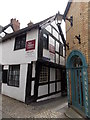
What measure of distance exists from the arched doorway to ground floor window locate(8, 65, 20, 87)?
146 inches

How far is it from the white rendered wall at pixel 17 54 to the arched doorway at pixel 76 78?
2.28 m

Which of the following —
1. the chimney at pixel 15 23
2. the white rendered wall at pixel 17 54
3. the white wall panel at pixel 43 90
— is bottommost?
the white wall panel at pixel 43 90

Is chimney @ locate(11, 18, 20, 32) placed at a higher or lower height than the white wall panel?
higher

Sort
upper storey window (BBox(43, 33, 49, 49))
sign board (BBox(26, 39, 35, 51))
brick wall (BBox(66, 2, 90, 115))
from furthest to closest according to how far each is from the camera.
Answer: upper storey window (BBox(43, 33, 49, 49)) → sign board (BBox(26, 39, 35, 51)) → brick wall (BBox(66, 2, 90, 115))

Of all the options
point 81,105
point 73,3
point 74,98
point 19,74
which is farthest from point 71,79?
point 73,3

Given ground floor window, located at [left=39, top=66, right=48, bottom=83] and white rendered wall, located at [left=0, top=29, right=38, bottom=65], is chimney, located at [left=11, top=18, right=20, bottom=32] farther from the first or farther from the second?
ground floor window, located at [left=39, top=66, right=48, bottom=83]

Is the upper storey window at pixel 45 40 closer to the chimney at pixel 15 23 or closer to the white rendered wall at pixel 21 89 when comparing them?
the white rendered wall at pixel 21 89

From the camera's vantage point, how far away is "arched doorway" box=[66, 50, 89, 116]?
4125 millimetres

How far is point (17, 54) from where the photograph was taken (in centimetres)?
718

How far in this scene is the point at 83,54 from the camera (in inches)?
159

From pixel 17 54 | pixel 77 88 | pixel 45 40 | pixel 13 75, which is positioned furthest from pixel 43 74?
pixel 77 88

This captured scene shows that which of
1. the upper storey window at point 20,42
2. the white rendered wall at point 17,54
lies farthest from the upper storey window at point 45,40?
the upper storey window at point 20,42

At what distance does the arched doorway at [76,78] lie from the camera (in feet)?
13.5

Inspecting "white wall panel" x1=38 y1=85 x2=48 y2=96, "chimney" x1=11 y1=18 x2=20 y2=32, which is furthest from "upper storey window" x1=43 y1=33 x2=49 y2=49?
"chimney" x1=11 y1=18 x2=20 y2=32
